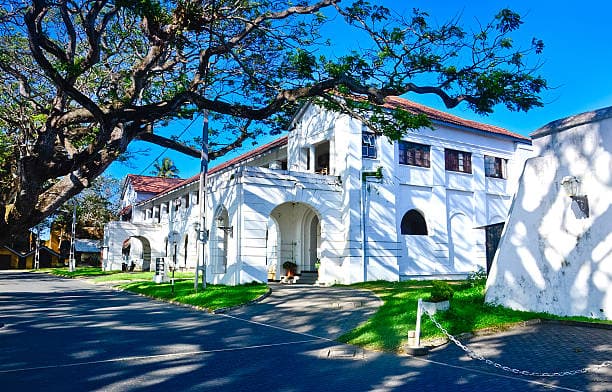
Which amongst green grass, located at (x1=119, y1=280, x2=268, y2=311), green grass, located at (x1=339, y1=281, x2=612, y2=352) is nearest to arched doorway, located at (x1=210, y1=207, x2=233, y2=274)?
green grass, located at (x1=119, y1=280, x2=268, y2=311)

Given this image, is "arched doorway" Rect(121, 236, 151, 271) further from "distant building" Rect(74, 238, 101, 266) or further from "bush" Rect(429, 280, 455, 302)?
"bush" Rect(429, 280, 455, 302)

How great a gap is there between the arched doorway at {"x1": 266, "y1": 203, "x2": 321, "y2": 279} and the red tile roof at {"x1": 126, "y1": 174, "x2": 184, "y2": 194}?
24.6 m

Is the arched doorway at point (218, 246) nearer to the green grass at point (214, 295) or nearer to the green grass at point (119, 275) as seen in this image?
the green grass at point (214, 295)

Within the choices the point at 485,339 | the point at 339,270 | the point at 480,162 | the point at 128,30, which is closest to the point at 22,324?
the point at 128,30

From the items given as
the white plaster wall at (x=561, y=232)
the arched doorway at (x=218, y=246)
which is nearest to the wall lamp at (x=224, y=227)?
the arched doorway at (x=218, y=246)

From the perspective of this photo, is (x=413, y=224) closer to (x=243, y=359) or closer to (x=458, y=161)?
(x=458, y=161)

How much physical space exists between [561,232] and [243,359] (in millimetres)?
7148


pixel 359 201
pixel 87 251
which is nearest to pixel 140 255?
pixel 87 251

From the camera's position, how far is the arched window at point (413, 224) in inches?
918

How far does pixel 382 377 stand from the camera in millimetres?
6680

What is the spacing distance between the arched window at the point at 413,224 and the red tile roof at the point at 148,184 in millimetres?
28549

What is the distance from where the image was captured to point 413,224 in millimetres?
23703

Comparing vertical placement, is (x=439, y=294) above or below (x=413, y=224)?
below

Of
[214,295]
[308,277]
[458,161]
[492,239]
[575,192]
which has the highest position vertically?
[458,161]
